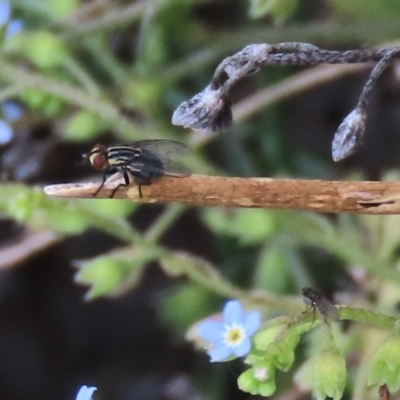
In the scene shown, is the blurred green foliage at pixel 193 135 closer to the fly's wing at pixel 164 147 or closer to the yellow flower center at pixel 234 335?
the yellow flower center at pixel 234 335

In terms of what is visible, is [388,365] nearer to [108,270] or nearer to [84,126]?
[108,270]

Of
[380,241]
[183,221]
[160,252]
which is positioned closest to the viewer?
[160,252]

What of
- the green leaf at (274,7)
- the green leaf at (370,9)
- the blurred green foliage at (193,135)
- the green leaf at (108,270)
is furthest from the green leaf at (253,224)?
the green leaf at (370,9)

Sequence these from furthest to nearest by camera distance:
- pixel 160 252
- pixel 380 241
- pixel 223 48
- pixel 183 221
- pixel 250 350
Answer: pixel 183 221 < pixel 223 48 < pixel 380 241 < pixel 160 252 < pixel 250 350

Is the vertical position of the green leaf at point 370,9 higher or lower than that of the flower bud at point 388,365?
higher

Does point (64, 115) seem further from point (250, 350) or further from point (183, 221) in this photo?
point (250, 350)

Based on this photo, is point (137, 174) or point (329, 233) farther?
point (329, 233)

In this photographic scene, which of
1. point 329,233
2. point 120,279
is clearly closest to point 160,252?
point 120,279
